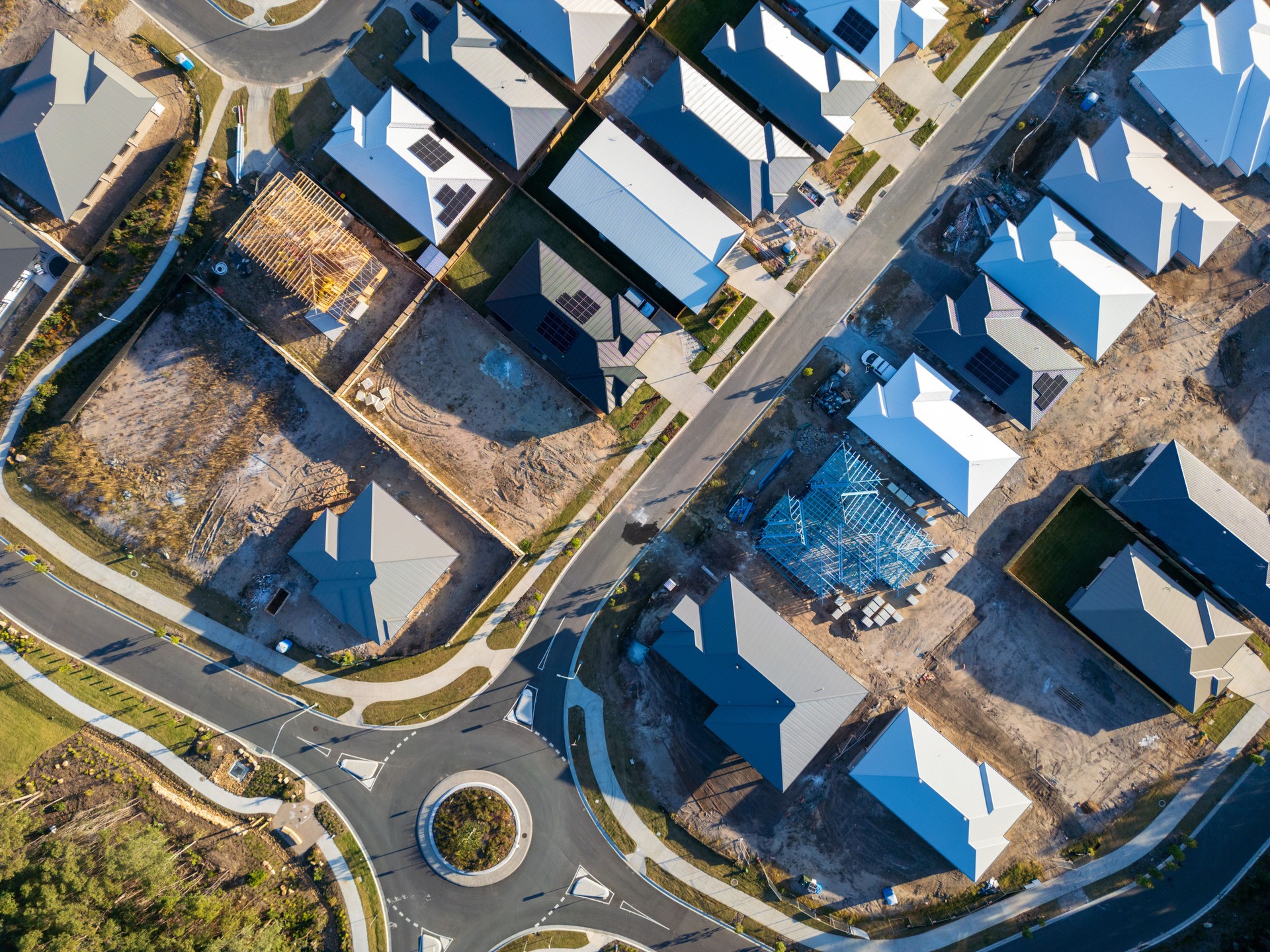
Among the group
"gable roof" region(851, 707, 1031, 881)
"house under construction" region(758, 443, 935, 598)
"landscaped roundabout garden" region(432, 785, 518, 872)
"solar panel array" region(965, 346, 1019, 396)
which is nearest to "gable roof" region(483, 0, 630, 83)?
"house under construction" region(758, 443, 935, 598)

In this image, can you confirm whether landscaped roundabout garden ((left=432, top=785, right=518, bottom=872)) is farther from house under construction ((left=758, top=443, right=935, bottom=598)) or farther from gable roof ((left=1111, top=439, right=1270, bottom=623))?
gable roof ((left=1111, top=439, right=1270, bottom=623))

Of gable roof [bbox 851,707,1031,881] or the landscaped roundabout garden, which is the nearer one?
gable roof [bbox 851,707,1031,881]

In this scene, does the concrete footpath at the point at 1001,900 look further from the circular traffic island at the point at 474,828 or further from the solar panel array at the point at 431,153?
the solar panel array at the point at 431,153

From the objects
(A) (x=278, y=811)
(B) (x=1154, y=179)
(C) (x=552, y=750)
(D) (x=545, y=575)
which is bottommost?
(A) (x=278, y=811)

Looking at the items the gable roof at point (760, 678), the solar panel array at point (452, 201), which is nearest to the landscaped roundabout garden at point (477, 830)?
the gable roof at point (760, 678)

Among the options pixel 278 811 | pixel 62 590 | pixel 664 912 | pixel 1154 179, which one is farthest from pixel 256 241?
pixel 1154 179

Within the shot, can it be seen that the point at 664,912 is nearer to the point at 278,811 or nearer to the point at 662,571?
the point at 662,571
